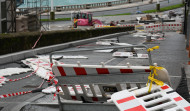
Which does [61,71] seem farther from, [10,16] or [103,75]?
[10,16]

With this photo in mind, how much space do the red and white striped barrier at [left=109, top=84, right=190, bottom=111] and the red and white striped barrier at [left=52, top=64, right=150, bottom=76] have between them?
1.37ft

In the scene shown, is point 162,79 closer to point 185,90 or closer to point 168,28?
point 185,90

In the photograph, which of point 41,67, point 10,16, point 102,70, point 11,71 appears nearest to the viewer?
point 102,70

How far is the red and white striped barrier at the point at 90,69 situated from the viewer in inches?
203

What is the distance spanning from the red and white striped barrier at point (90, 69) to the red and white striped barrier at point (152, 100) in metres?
0.42

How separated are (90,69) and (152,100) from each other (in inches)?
47.3

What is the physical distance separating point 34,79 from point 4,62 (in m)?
3.51

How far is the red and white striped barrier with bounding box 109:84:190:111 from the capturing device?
14.6ft

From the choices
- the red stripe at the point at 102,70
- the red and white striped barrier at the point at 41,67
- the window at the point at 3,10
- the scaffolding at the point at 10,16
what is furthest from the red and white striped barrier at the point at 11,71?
the scaffolding at the point at 10,16

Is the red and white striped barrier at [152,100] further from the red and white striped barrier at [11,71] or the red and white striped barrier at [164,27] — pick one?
the red and white striped barrier at [164,27]

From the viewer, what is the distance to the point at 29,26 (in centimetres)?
2738

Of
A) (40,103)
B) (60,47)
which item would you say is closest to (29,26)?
(60,47)

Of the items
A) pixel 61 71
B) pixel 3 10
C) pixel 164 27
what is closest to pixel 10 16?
pixel 3 10

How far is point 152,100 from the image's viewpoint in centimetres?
462
